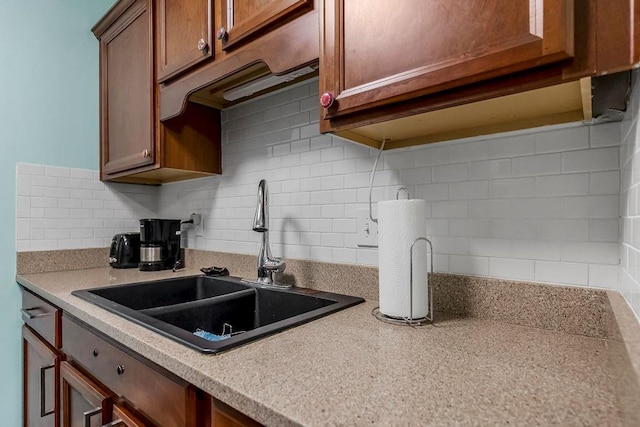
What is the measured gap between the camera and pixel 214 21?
46.6 inches

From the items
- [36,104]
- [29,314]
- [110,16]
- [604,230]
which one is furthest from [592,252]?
[36,104]

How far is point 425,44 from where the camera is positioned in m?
0.69

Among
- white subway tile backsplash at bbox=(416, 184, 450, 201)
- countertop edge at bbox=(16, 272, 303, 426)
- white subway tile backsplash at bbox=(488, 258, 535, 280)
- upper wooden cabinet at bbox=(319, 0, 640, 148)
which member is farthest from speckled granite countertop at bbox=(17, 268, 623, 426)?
upper wooden cabinet at bbox=(319, 0, 640, 148)

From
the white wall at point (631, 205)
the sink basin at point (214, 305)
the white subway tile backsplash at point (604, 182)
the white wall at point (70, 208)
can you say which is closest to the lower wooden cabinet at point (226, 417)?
the sink basin at point (214, 305)

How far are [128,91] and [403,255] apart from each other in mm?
1584

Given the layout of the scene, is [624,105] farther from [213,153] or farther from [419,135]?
[213,153]

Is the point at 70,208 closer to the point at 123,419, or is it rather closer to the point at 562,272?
the point at 123,419

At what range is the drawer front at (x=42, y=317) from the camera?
124 cm

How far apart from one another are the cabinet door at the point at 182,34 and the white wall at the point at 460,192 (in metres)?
0.35

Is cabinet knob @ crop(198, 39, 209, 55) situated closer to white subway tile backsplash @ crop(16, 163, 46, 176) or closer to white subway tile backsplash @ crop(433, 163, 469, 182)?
white subway tile backsplash @ crop(433, 163, 469, 182)

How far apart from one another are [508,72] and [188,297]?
1474mm

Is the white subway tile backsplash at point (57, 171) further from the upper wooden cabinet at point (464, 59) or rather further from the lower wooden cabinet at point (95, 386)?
the upper wooden cabinet at point (464, 59)

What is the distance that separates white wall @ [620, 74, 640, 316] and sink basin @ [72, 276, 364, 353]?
2.07 ft

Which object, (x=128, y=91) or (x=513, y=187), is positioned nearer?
(x=513, y=187)
